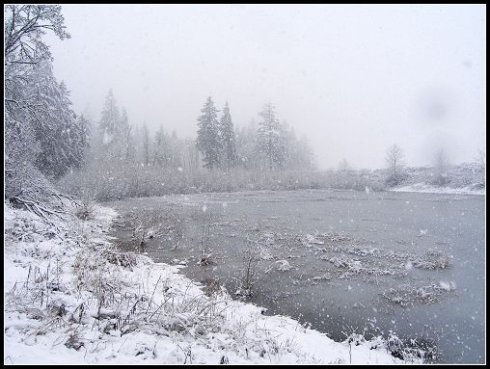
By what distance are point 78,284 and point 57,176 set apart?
790 inches

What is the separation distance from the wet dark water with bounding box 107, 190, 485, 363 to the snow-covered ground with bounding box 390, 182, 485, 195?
55.3 feet

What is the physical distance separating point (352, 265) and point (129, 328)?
7675mm

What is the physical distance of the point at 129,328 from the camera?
15.0 ft

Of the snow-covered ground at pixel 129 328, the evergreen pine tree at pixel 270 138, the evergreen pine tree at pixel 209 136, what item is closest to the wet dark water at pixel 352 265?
the snow-covered ground at pixel 129 328

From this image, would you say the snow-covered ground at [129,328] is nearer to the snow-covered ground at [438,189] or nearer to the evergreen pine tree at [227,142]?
the snow-covered ground at [438,189]

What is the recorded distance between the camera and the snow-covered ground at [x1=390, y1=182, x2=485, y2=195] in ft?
111

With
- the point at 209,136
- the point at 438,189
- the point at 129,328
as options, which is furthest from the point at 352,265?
the point at 209,136

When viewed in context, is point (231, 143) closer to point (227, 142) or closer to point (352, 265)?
point (227, 142)

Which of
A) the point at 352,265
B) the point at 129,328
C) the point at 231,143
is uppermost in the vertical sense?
the point at 231,143

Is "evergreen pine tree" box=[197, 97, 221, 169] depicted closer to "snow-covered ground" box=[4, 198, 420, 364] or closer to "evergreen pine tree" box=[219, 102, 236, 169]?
"evergreen pine tree" box=[219, 102, 236, 169]

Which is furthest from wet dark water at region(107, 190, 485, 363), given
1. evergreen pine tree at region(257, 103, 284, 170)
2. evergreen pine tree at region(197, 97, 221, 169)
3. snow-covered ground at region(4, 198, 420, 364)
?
evergreen pine tree at region(257, 103, 284, 170)

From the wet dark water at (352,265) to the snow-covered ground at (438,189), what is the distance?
16.8 metres

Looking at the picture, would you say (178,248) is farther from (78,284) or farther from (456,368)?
(456,368)

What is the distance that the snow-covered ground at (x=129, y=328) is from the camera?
3.91 m
